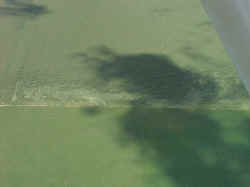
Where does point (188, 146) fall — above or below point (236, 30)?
below

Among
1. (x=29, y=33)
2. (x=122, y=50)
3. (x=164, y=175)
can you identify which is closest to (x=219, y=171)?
(x=164, y=175)

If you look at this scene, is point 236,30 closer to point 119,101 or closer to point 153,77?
point 119,101

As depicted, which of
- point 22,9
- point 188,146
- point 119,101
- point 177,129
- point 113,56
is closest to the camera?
point 188,146

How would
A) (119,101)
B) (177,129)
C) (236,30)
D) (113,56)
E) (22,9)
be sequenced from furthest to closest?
(22,9), (113,56), (119,101), (177,129), (236,30)

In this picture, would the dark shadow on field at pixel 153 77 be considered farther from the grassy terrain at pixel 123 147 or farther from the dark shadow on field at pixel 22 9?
the dark shadow on field at pixel 22 9

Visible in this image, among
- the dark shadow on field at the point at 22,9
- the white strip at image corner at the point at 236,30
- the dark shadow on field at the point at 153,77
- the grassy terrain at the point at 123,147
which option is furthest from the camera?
the dark shadow on field at the point at 22,9

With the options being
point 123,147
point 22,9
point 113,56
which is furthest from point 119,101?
point 22,9

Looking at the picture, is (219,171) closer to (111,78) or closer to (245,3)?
(111,78)

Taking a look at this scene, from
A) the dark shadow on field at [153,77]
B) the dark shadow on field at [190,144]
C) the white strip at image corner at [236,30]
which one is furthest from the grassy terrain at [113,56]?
the white strip at image corner at [236,30]
